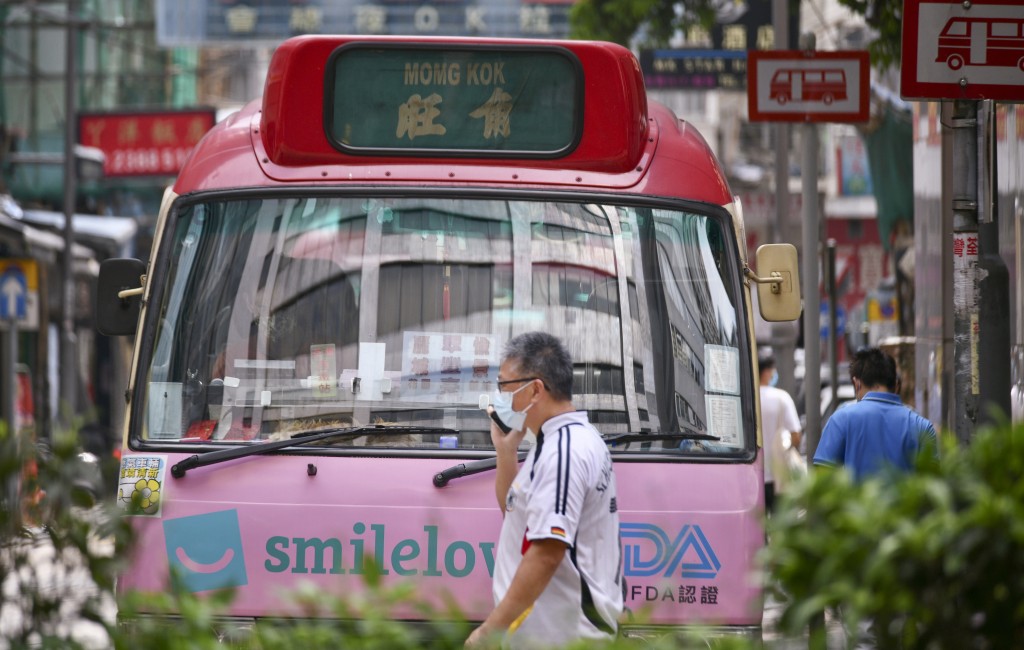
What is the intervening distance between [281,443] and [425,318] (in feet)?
2.28

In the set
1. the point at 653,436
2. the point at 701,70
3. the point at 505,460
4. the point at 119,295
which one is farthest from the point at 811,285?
the point at 701,70

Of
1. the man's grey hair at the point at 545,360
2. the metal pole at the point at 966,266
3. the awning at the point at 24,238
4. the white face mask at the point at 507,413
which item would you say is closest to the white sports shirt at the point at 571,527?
the man's grey hair at the point at 545,360

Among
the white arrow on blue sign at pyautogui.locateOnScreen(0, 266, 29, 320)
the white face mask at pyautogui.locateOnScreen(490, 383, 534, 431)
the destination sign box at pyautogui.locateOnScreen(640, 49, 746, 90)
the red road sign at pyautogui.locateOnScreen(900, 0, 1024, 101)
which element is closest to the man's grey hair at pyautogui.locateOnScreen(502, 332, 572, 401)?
the white face mask at pyautogui.locateOnScreen(490, 383, 534, 431)

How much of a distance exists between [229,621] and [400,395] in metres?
0.97

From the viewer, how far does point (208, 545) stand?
5.69 meters

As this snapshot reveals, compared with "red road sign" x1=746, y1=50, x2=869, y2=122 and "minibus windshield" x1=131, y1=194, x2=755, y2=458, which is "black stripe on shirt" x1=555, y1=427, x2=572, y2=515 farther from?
"red road sign" x1=746, y1=50, x2=869, y2=122

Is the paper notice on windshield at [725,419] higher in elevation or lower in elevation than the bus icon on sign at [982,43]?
lower

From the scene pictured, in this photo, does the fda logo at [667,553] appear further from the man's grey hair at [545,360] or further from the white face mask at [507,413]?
the man's grey hair at [545,360]

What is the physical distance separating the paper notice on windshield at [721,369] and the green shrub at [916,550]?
10.7 feet

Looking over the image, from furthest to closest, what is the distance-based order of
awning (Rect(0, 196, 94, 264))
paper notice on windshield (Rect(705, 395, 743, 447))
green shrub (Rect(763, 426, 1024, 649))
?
1. awning (Rect(0, 196, 94, 264))
2. paper notice on windshield (Rect(705, 395, 743, 447))
3. green shrub (Rect(763, 426, 1024, 649))

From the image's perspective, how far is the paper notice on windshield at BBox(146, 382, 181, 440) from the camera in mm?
5941

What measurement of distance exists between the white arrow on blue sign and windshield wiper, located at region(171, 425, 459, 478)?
14.8 m

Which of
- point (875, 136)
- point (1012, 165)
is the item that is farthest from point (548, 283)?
point (875, 136)

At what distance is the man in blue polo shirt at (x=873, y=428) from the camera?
8.12m
